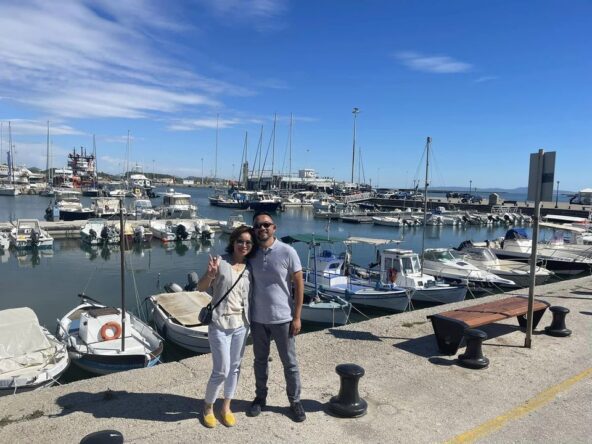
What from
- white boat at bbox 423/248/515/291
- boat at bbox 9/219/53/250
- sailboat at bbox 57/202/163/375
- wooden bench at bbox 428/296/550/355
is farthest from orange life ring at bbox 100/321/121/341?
boat at bbox 9/219/53/250

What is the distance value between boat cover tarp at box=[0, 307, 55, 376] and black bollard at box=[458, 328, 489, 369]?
8.62 metres

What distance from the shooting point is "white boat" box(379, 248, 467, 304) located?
18.8 m

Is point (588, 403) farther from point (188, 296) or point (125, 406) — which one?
point (188, 296)

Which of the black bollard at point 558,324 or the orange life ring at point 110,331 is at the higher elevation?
the black bollard at point 558,324

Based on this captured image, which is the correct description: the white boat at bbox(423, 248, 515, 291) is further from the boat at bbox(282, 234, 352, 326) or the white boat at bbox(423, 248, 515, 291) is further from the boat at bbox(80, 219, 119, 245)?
the boat at bbox(80, 219, 119, 245)

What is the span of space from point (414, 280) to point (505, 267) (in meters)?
8.42

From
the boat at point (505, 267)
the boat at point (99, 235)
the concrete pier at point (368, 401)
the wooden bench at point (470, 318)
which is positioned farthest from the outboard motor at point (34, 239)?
the wooden bench at point (470, 318)

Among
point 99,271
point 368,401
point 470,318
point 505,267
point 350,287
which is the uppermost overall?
point 470,318

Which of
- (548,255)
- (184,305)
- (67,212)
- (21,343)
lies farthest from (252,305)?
(67,212)

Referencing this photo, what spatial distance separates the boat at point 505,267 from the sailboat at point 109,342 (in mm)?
18164

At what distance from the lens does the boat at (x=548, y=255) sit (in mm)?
27016

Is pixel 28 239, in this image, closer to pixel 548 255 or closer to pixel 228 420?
pixel 228 420

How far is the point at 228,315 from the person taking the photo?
420 cm

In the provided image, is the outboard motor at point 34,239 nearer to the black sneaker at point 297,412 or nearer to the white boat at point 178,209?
the white boat at point 178,209
